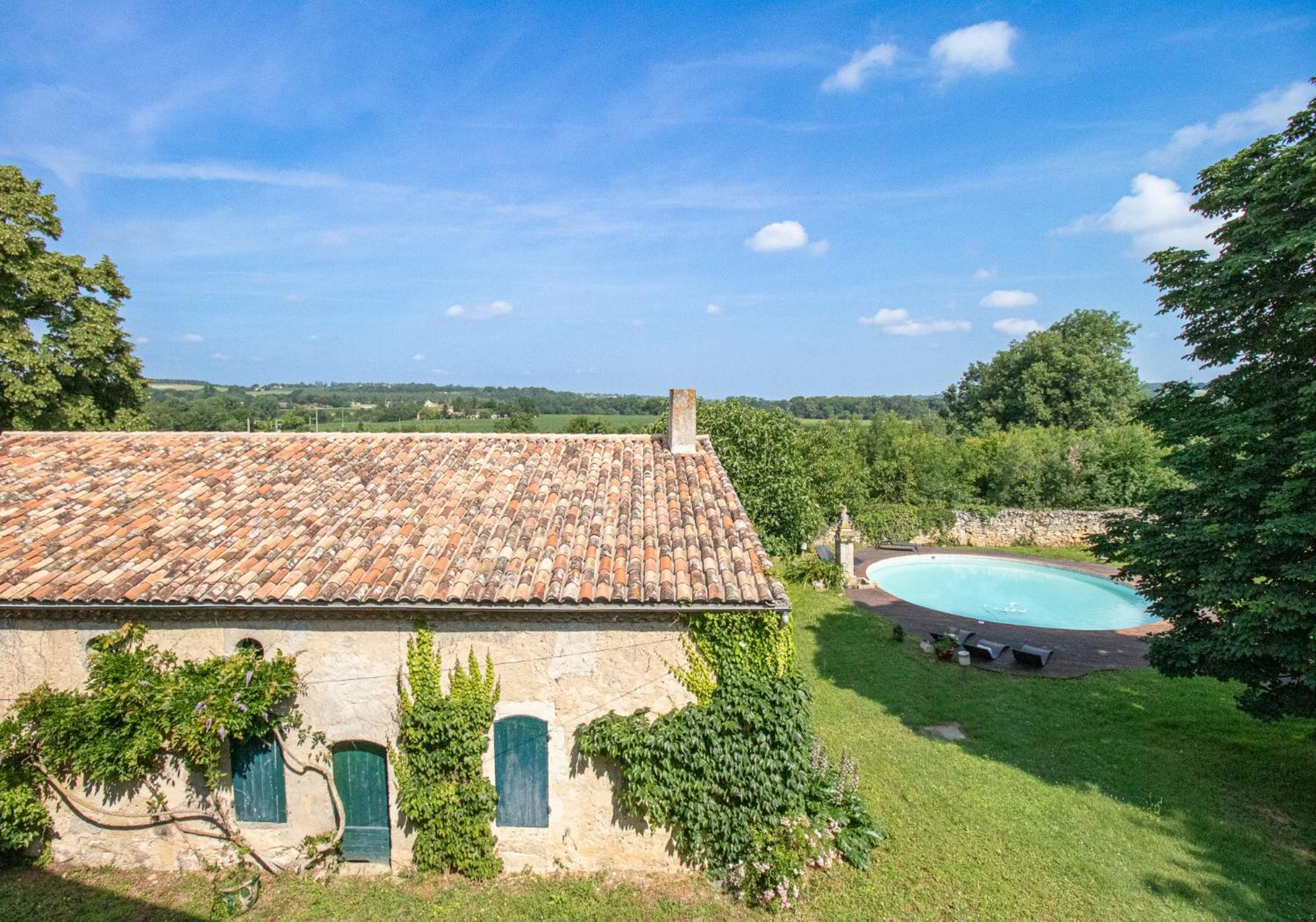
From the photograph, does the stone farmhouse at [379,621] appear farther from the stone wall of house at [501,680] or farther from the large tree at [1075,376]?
the large tree at [1075,376]

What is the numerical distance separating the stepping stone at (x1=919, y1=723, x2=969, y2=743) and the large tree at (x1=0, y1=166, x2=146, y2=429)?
87.6 ft

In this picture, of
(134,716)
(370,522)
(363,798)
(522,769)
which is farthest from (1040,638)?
(134,716)

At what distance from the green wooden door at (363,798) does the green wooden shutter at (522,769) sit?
5.85 ft

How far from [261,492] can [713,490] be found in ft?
27.1

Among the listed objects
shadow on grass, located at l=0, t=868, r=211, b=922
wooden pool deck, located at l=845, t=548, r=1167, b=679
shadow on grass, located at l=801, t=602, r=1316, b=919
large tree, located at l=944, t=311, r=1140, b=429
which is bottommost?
shadow on grass, located at l=0, t=868, r=211, b=922

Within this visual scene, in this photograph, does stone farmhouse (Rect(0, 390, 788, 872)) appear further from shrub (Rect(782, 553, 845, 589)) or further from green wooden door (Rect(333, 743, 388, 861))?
shrub (Rect(782, 553, 845, 589))

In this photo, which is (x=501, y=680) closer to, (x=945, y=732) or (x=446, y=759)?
(x=446, y=759)

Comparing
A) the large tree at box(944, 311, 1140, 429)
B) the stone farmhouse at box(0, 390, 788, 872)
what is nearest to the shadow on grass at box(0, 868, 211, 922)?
the stone farmhouse at box(0, 390, 788, 872)

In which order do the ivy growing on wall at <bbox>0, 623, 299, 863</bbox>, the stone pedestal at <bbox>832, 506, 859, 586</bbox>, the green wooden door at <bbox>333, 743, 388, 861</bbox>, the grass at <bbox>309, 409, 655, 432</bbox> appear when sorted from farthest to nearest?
the grass at <bbox>309, 409, 655, 432</bbox>
the stone pedestal at <bbox>832, 506, 859, 586</bbox>
the green wooden door at <bbox>333, 743, 388, 861</bbox>
the ivy growing on wall at <bbox>0, 623, 299, 863</bbox>

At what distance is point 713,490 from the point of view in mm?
11094

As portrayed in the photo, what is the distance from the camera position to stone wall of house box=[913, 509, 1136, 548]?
1271 inches

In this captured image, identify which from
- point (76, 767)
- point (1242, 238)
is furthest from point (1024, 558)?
point (76, 767)

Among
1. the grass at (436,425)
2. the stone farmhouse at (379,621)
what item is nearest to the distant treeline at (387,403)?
the grass at (436,425)

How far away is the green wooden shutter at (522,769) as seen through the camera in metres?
8.70
